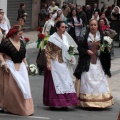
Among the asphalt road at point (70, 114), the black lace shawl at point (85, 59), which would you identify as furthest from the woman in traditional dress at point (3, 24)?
the black lace shawl at point (85, 59)

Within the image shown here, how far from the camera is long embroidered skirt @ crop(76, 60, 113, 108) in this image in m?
10.0

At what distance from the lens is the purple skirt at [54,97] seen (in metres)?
9.79

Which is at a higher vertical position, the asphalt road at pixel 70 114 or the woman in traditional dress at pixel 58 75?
the woman in traditional dress at pixel 58 75

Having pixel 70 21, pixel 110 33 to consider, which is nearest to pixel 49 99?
pixel 110 33

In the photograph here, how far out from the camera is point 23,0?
105 feet

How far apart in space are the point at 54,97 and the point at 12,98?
95 cm

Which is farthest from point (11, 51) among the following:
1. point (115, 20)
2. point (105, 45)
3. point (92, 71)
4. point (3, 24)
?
point (115, 20)

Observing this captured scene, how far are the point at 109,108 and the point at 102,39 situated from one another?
1.36m

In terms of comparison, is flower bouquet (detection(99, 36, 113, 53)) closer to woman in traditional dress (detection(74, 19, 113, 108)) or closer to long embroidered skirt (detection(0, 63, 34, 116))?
woman in traditional dress (detection(74, 19, 113, 108))

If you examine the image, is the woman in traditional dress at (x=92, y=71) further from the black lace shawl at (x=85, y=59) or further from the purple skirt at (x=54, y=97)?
the purple skirt at (x=54, y=97)

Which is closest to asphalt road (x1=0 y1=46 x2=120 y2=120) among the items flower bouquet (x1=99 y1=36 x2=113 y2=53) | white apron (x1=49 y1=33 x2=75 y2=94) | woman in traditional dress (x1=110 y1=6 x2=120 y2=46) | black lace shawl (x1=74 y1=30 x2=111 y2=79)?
white apron (x1=49 y1=33 x2=75 y2=94)

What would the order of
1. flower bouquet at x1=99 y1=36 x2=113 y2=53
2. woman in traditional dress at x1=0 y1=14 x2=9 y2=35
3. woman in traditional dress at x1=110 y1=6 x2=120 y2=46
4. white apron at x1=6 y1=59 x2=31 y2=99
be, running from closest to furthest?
white apron at x1=6 y1=59 x2=31 y2=99
flower bouquet at x1=99 y1=36 x2=113 y2=53
woman in traditional dress at x1=0 y1=14 x2=9 y2=35
woman in traditional dress at x1=110 y1=6 x2=120 y2=46

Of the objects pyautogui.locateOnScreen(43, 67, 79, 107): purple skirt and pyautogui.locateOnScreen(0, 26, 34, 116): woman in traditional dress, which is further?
pyautogui.locateOnScreen(43, 67, 79, 107): purple skirt

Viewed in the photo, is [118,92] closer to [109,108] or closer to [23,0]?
[109,108]
